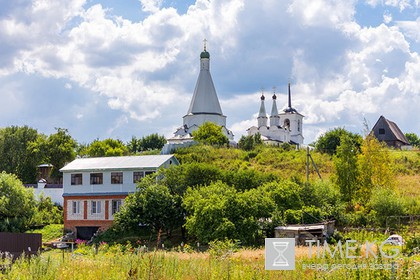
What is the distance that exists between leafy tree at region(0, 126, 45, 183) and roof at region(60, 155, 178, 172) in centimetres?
1724

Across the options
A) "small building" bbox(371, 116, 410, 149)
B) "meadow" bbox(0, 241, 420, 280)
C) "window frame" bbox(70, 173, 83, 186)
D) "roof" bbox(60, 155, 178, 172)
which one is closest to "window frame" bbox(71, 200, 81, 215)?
"window frame" bbox(70, 173, 83, 186)

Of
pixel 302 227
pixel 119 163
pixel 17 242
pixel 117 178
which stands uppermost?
pixel 119 163

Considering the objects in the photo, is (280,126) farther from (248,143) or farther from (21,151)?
(21,151)

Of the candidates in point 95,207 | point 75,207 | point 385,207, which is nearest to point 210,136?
point 75,207

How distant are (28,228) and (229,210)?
55.4 ft

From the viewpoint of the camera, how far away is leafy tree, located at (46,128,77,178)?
58.7 metres

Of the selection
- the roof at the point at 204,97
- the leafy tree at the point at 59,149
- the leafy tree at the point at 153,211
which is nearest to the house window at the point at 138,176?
the leafy tree at the point at 153,211

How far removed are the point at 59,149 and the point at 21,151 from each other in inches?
195

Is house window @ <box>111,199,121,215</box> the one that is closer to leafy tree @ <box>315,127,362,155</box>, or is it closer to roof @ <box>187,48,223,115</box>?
leafy tree @ <box>315,127,362,155</box>

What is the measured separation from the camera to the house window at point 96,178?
41.2 meters

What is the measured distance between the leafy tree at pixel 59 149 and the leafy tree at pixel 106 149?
17.3ft

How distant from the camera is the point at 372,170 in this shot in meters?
38.1

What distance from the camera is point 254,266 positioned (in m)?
12.9

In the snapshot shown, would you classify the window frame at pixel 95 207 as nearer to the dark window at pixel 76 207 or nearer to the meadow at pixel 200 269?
the dark window at pixel 76 207
